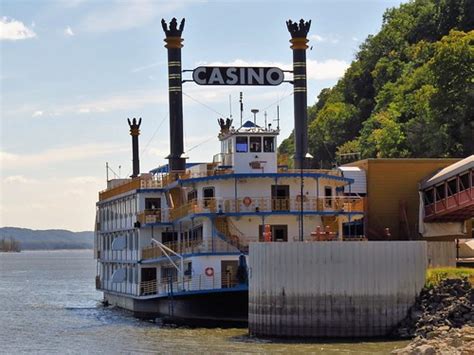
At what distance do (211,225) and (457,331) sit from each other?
55.4 ft

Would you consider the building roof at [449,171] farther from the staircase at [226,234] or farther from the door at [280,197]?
the staircase at [226,234]

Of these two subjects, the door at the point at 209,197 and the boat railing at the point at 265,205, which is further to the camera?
the door at the point at 209,197

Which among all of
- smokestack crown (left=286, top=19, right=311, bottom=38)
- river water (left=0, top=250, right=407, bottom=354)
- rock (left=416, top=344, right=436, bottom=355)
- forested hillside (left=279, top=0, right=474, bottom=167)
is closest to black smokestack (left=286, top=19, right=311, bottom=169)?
smokestack crown (left=286, top=19, right=311, bottom=38)

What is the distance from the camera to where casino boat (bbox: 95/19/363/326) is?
5081 cm

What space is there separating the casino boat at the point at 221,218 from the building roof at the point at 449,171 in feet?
14.8

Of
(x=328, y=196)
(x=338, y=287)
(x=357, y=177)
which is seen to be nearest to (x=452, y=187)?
(x=357, y=177)

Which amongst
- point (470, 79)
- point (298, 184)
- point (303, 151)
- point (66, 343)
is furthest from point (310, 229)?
point (470, 79)

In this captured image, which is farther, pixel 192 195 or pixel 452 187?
pixel 452 187

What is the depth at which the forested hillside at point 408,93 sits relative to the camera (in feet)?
257

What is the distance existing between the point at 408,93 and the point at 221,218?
51.4 metres

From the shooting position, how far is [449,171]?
58.9 meters

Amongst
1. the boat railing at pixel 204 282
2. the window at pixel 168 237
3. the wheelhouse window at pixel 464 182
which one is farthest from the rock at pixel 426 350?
the window at pixel 168 237

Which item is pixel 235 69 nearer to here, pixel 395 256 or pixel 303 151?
pixel 303 151

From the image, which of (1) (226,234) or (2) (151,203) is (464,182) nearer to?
(1) (226,234)
